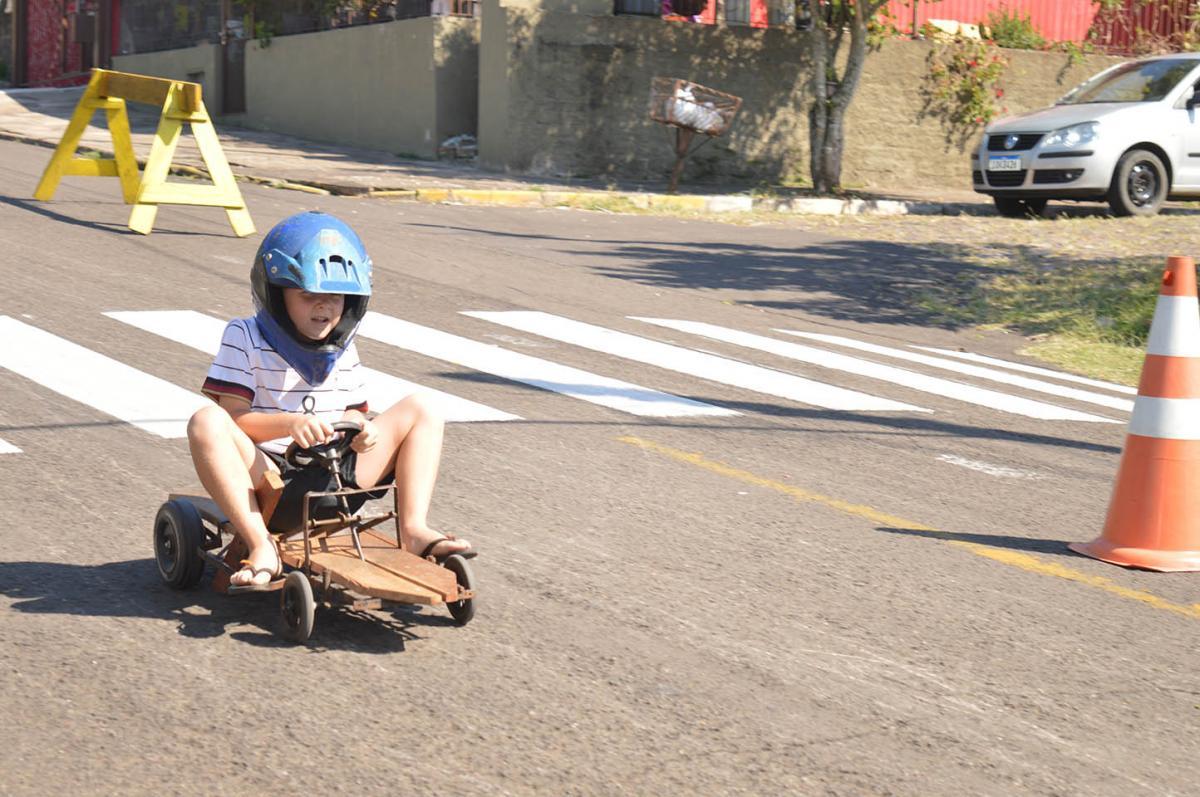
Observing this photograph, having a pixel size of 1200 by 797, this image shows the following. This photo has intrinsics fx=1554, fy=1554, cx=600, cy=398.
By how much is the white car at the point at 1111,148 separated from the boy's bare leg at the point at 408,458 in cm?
1513

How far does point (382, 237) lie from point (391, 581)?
9.76 meters

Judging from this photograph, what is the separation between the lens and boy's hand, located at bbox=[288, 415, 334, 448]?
4.24 metres

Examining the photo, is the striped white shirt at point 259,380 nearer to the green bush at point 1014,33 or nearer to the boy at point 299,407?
the boy at point 299,407

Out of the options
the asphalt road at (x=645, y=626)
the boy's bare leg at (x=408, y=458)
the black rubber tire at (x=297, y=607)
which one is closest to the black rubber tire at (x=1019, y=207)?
the asphalt road at (x=645, y=626)

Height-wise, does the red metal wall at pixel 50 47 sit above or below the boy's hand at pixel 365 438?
above

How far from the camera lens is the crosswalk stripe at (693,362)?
8.41 meters

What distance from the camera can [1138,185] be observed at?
61.2ft

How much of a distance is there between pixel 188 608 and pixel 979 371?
678 cm

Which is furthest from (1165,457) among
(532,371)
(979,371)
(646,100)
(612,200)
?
(646,100)

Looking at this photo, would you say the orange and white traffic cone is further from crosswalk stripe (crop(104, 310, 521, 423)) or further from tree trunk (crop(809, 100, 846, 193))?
tree trunk (crop(809, 100, 846, 193))

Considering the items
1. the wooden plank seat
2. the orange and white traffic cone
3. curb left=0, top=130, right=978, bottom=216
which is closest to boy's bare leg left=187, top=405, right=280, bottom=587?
the wooden plank seat

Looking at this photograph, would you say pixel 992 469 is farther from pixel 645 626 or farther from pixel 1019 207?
pixel 1019 207

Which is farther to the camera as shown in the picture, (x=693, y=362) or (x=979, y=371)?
(x=979, y=371)

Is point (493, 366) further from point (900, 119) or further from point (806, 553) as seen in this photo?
point (900, 119)
